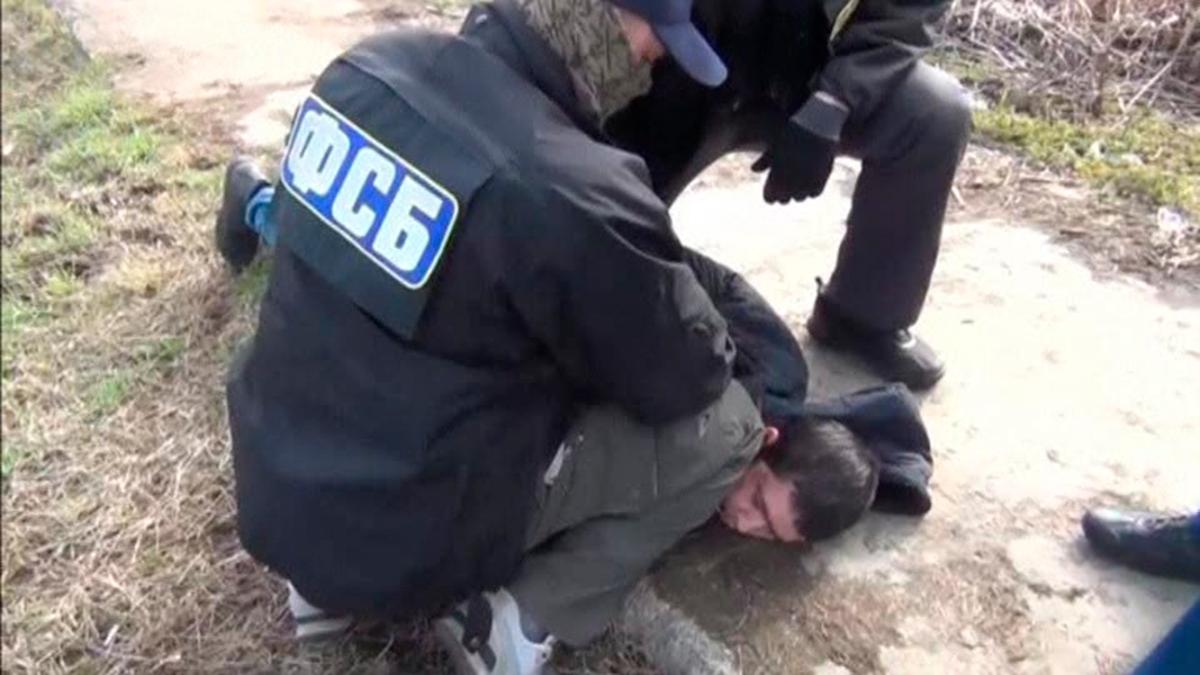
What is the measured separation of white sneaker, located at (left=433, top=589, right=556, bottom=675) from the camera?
2.40 metres

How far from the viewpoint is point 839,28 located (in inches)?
107

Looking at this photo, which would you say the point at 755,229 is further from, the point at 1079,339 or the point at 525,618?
the point at 525,618

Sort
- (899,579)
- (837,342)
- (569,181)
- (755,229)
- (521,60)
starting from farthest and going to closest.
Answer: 1. (755,229)
2. (837,342)
3. (899,579)
4. (521,60)
5. (569,181)

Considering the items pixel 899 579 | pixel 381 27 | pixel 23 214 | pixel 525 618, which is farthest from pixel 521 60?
pixel 381 27

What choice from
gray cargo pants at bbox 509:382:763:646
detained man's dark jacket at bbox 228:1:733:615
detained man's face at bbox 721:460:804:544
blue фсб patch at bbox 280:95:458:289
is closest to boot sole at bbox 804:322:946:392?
detained man's face at bbox 721:460:804:544

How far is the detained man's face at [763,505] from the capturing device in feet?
8.42

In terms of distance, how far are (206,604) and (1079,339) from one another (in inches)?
73.2

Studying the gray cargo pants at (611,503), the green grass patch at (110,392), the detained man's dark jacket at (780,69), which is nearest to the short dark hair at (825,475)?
the gray cargo pants at (611,503)

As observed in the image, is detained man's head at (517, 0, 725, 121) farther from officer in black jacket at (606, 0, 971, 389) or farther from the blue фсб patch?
officer in black jacket at (606, 0, 971, 389)

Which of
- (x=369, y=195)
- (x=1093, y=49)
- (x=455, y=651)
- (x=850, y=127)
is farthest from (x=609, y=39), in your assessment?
(x=1093, y=49)

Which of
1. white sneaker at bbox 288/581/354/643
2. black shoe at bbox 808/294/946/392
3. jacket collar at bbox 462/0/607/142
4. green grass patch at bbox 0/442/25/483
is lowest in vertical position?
green grass patch at bbox 0/442/25/483

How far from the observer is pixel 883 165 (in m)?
2.88

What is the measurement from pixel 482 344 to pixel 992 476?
3.81ft

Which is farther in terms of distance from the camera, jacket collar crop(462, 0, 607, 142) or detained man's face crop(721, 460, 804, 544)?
detained man's face crop(721, 460, 804, 544)
